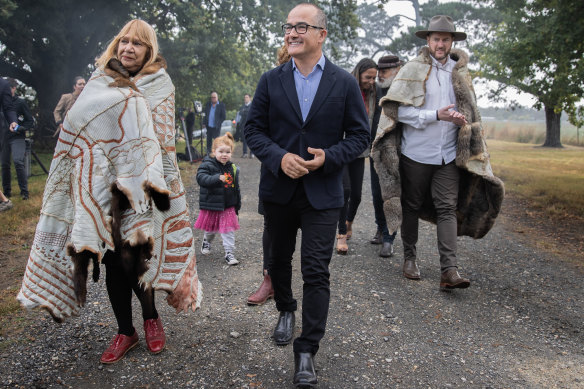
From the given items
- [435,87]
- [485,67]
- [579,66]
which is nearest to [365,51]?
[485,67]

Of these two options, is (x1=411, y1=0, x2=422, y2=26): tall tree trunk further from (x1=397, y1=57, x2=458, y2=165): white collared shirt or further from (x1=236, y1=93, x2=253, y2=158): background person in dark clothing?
(x1=397, y1=57, x2=458, y2=165): white collared shirt

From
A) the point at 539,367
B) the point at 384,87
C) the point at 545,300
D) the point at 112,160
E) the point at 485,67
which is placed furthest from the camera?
the point at 485,67

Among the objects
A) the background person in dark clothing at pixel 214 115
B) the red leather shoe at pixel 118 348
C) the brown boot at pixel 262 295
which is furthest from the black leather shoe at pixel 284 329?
the background person in dark clothing at pixel 214 115

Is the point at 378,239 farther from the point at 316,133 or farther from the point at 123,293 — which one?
the point at 123,293

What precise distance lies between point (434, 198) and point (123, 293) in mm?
2908

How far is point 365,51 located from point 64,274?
171 ft

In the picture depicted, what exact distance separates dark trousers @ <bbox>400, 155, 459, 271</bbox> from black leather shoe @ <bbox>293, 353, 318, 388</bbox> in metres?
2.02

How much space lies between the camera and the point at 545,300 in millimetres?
4520

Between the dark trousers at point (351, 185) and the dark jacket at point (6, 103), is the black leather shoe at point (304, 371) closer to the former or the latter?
the dark trousers at point (351, 185)

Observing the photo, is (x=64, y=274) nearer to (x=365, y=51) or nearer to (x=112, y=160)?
(x=112, y=160)

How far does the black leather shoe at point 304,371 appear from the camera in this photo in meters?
2.86

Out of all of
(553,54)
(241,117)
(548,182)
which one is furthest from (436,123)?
(241,117)

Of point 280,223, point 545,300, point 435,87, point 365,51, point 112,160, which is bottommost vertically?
point 545,300

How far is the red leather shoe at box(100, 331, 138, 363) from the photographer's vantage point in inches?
125
